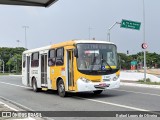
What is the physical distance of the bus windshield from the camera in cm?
1727

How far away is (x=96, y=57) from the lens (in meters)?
17.4

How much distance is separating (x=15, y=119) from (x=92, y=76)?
7347mm

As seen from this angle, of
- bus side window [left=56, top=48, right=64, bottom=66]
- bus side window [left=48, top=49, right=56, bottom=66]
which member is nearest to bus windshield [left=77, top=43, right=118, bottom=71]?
bus side window [left=56, top=48, right=64, bottom=66]

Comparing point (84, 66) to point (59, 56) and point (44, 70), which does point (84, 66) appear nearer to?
point (59, 56)

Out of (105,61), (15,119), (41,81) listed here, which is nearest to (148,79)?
(41,81)

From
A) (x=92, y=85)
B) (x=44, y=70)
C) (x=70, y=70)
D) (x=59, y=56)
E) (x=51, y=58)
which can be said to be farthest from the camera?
(x=44, y=70)

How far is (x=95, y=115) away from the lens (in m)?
11.5

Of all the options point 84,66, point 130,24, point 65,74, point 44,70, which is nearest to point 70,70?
point 65,74

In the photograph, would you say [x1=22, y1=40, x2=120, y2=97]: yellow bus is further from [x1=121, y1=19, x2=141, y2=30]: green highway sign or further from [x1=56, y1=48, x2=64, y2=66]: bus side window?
[x1=121, y1=19, x2=141, y2=30]: green highway sign

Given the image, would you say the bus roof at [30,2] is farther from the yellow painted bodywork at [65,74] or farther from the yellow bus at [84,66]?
the yellow painted bodywork at [65,74]

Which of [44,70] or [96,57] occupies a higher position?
[96,57]

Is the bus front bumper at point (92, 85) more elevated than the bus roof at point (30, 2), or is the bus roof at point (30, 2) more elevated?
the bus roof at point (30, 2)

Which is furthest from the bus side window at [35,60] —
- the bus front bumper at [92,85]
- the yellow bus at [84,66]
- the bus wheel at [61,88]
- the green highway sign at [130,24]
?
the green highway sign at [130,24]

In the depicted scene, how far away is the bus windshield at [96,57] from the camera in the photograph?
1727cm
